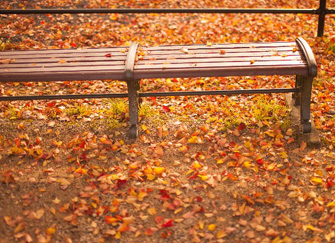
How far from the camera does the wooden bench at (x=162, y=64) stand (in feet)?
11.1

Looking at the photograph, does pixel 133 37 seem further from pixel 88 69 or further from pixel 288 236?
pixel 288 236

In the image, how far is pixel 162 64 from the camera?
11.4 feet

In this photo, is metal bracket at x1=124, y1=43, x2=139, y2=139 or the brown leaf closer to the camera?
the brown leaf

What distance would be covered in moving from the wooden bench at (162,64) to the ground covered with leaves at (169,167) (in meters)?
0.29

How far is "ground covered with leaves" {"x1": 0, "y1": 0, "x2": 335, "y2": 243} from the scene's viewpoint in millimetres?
2859

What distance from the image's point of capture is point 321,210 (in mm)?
2961

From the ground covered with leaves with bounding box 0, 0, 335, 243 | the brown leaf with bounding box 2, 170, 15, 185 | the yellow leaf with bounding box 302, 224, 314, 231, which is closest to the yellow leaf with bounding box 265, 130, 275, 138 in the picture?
the ground covered with leaves with bounding box 0, 0, 335, 243

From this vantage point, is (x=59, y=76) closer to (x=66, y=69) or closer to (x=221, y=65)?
(x=66, y=69)

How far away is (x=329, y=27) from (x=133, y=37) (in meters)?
2.61

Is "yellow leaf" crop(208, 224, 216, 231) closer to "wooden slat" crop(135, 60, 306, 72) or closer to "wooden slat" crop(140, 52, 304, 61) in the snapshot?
"wooden slat" crop(135, 60, 306, 72)

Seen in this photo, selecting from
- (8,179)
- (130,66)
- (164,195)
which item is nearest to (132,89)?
(130,66)

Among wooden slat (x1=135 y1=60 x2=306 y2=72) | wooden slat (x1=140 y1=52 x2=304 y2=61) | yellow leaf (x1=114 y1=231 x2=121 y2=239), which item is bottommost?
yellow leaf (x1=114 y1=231 x2=121 y2=239)

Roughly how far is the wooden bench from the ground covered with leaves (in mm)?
290

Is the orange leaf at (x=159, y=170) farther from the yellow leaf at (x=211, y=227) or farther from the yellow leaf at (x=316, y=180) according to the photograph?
the yellow leaf at (x=316, y=180)
